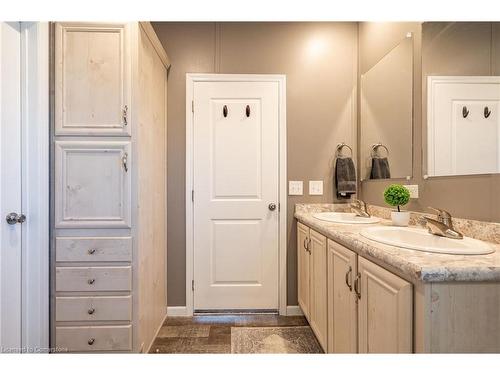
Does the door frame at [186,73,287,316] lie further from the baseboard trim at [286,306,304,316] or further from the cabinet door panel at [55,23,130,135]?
the cabinet door panel at [55,23,130,135]

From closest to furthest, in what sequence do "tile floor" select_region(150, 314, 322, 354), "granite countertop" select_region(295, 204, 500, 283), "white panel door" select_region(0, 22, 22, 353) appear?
"granite countertop" select_region(295, 204, 500, 283) < "white panel door" select_region(0, 22, 22, 353) < "tile floor" select_region(150, 314, 322, 354)

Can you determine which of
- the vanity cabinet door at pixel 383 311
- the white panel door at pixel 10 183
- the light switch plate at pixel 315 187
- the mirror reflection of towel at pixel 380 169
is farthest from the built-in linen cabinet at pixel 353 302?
the white panel door at pixel 10 183

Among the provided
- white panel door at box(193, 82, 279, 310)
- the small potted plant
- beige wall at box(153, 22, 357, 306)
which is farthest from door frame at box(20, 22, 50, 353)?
the small potted plant

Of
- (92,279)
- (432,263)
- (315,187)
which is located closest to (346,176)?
(315,187)

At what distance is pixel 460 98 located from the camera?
1252mm

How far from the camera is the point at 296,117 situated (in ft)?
7.22

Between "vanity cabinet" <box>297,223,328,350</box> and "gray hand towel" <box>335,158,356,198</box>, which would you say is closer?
"vanity cabinet" <box>297,223,328,350</box>

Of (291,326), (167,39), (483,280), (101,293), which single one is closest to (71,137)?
(101,293)

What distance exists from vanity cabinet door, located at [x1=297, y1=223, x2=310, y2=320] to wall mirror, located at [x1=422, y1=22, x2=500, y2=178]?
2.97ft

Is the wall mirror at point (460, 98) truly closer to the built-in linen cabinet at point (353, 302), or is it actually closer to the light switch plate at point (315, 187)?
the built-in linen cabinet at point (353, 302)

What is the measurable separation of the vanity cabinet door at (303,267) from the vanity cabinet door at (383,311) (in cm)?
78

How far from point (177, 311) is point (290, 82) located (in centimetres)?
225

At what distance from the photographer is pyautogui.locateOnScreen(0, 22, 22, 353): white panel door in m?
1.26

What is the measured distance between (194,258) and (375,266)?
158 cm
